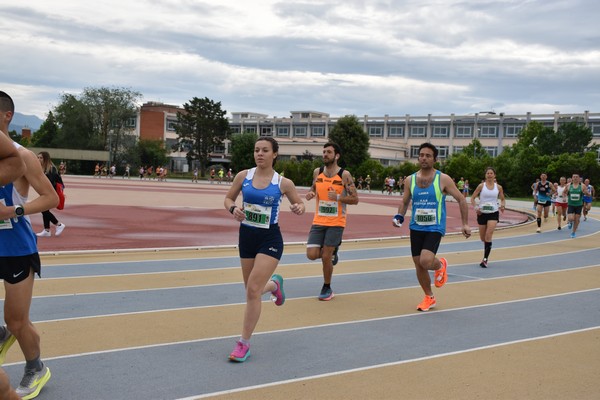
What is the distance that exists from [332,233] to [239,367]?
11.7ft

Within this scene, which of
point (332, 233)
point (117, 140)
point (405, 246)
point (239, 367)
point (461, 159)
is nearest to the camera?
point (239, 367)

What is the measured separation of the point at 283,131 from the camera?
383ft

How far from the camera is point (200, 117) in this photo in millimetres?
91812

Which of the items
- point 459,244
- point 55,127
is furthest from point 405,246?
point 55,127

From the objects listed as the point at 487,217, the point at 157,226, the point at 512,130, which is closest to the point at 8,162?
the point at 487,217

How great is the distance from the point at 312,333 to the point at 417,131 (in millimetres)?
102862

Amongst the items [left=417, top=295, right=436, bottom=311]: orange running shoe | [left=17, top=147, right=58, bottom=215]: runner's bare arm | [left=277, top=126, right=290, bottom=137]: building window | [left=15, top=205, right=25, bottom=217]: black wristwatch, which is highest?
[left=277, top=126, right=290, bottom=137]: building window

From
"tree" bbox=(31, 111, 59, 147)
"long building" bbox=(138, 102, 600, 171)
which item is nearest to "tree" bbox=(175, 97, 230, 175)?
"long building" bbox=(138, 102, 600, 171)

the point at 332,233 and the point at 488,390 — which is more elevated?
the point at 332,233

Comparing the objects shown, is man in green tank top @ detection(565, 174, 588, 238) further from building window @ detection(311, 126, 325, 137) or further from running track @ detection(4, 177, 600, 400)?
building window @ detection(311, 126, 325, 137)

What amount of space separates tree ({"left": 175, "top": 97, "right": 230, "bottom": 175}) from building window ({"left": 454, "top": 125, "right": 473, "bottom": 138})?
123 feet

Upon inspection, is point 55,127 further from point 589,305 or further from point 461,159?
point 589,305

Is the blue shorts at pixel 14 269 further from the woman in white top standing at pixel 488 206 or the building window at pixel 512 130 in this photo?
the building window at pixel 512 130

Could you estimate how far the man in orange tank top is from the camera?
8.83 metres
